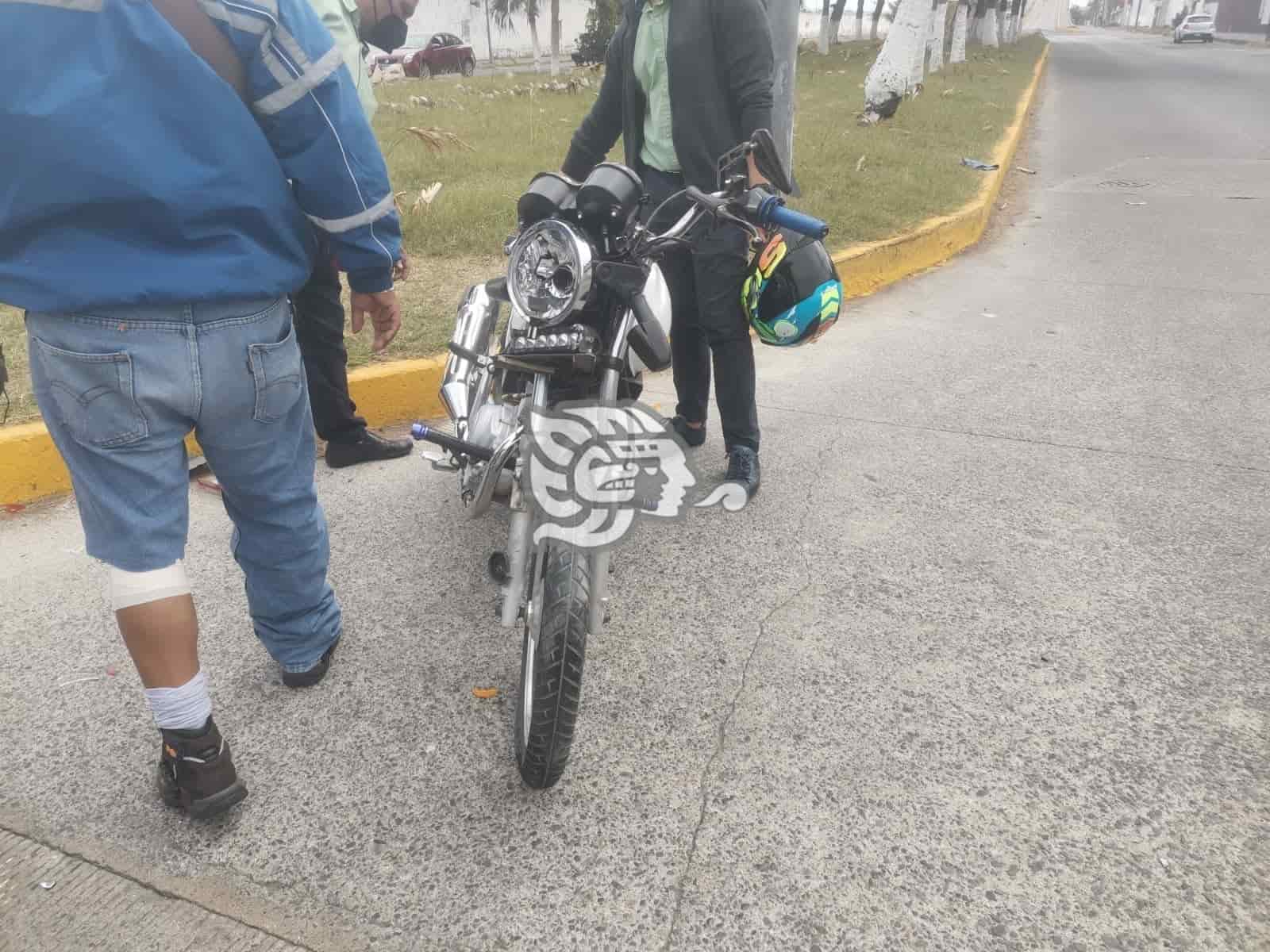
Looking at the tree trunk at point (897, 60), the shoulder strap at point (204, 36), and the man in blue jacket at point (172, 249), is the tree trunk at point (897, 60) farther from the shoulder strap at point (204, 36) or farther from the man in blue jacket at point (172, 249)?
the shoulder strap at point (204, 36)

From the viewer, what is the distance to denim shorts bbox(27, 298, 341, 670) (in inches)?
62.3

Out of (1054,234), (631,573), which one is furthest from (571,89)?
(631,573)

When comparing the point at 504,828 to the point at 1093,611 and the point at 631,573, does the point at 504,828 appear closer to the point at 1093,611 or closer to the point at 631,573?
the point at 631,573

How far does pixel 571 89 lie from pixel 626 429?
14877 millimetres

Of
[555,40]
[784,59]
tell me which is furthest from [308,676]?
[555,40]

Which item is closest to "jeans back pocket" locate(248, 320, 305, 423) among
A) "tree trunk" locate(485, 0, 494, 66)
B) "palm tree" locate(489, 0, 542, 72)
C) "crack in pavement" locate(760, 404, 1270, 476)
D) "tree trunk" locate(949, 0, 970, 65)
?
"crack in pavement" locate(760, 404, 1270, 476)

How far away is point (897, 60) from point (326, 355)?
34.9 feet

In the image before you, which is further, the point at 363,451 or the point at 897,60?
the point at 897,60

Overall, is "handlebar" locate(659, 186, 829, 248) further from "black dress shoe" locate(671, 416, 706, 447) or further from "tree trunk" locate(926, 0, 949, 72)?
"tree trunk" locate(926, 0, 949, 72)

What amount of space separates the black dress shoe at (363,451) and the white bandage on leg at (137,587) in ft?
5.66

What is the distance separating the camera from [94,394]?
62.4 inches

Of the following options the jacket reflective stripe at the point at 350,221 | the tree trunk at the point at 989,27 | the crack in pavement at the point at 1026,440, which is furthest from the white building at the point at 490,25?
the jacket reflective stripe at the point at 350,221

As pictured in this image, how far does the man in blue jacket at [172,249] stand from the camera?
4.67ft

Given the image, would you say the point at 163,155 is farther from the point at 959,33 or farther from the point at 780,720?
the point at 959,33
